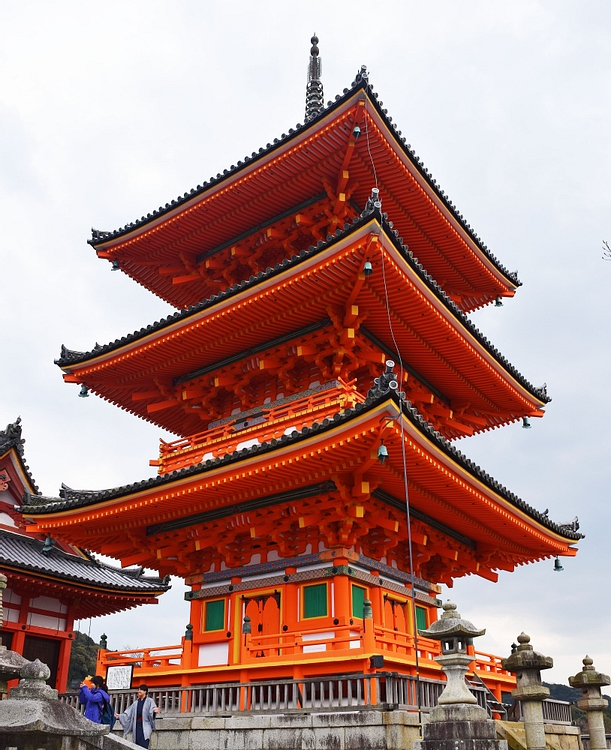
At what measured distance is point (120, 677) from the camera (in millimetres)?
15625

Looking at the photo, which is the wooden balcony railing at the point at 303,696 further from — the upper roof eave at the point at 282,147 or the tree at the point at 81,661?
the tree at the point at 81,661

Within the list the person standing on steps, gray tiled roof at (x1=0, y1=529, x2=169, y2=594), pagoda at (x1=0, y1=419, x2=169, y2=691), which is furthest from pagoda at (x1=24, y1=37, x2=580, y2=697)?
pagoda at (x1=0, y1=419, x2=169, y2=691)

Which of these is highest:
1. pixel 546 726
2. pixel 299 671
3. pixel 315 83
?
pixel 315 83

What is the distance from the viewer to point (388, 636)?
15281 mm

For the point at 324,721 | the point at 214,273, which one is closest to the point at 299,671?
the point at 324,721

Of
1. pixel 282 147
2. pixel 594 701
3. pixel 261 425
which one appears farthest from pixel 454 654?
pixel 282 147

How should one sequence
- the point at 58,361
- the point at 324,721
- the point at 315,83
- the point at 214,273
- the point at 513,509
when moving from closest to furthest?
1. the point at 324,721
2. the point at 513,509
3. the point at 58,361
4. the point at 214,273
5. the point at 315,83

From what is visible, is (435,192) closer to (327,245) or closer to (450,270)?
(450,270)

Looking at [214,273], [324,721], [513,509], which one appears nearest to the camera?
[324,721]

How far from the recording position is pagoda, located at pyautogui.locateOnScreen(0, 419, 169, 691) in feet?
68.5

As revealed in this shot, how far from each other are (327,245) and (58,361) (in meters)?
8.60

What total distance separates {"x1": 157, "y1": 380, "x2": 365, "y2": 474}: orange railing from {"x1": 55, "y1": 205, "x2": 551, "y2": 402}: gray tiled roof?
289cm

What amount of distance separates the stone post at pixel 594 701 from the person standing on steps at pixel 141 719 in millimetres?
8992

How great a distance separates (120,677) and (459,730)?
28.1 feet
